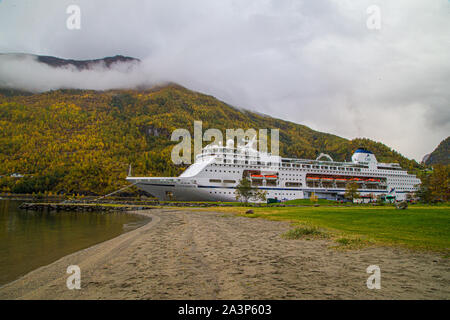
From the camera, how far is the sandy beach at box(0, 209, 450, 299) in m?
4.81

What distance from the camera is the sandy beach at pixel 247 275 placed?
Result: 4809 millimetres

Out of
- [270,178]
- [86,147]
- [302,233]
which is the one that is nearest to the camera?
[302,233]

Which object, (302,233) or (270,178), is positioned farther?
(270,178)

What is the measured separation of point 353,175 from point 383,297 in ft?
244

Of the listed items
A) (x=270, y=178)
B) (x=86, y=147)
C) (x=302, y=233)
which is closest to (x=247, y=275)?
(x=302, y=233)

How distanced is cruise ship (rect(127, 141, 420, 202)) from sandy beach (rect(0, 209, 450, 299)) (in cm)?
4166

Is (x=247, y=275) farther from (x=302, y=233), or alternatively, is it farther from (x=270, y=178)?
(x=270, y=178)

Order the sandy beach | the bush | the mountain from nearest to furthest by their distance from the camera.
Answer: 1. the sandy beach
2. the bush
3. the mountain

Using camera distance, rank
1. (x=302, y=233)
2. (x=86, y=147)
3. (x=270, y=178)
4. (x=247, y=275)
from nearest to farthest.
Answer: (x=247, y=275)
(x=302, y=233)
(x=270, y=178)
(x=86, y=147)

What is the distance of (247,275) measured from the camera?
5.99m

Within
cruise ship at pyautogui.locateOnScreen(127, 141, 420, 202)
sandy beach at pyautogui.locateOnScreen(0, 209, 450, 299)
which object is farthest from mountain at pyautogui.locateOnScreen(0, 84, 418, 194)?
sandy beach at pyautogui.locateOnScreen(0, 209, 450, 299)

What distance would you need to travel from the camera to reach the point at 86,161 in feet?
394

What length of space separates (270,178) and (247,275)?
54.7 metres

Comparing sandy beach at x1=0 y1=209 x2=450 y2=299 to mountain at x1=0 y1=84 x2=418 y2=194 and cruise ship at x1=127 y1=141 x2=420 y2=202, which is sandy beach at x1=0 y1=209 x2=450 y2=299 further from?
mountain at x1=0 y1=84 x2=418 y2=194
